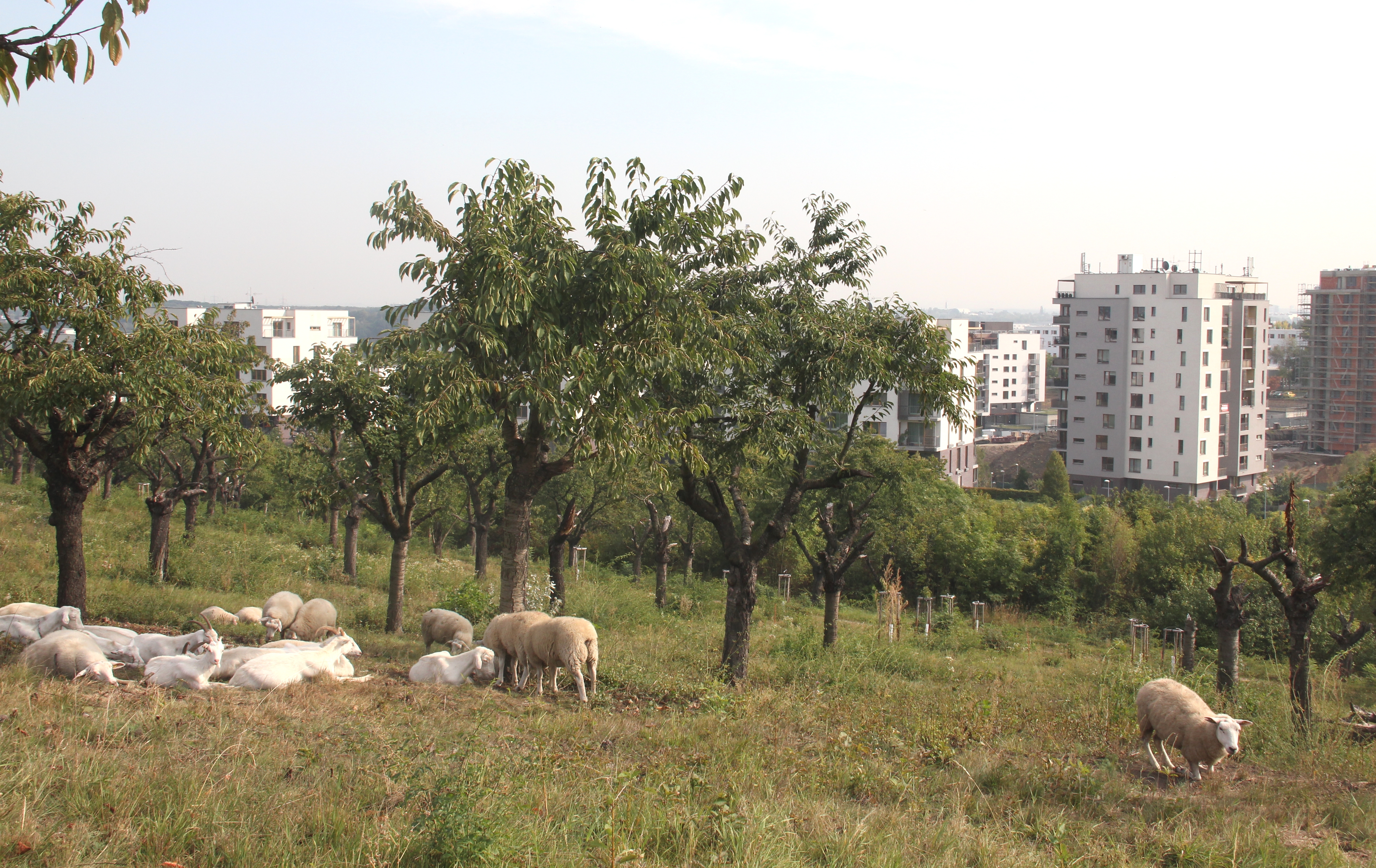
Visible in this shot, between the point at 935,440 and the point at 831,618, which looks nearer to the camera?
the point at 831,618

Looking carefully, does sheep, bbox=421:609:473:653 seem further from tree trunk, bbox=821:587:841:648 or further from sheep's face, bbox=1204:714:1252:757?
sheep's face, bbox=1204:714:1252:757

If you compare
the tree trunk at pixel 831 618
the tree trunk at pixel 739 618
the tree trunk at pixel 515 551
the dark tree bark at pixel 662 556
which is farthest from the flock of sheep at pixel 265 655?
the dark tree bark at pixel 662 556

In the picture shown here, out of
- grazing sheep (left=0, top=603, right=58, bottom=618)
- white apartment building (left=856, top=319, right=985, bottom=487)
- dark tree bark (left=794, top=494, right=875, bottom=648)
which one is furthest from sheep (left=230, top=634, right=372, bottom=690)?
white apartment building (left=856, top=319, right=985, bottom=487)

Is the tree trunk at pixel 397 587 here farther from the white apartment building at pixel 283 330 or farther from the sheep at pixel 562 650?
the white apartment building at pixel 283 330

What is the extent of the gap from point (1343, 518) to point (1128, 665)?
9.61 meters

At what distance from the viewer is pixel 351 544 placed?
2355 centimetres

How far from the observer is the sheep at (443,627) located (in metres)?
13.6

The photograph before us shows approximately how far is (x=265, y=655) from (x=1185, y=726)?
380 inches

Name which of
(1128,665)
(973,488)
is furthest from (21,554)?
(973,488)

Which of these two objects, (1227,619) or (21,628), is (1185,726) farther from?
(21,628)

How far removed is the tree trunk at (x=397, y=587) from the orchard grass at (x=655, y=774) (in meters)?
0.79

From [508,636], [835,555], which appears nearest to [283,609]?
[508,636]

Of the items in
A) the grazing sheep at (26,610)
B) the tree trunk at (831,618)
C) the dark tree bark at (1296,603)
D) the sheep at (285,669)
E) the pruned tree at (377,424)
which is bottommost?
the tree trunk at (831,618)

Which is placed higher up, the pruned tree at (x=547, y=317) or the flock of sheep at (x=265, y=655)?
the pruned tree at (x=547, y=317)
